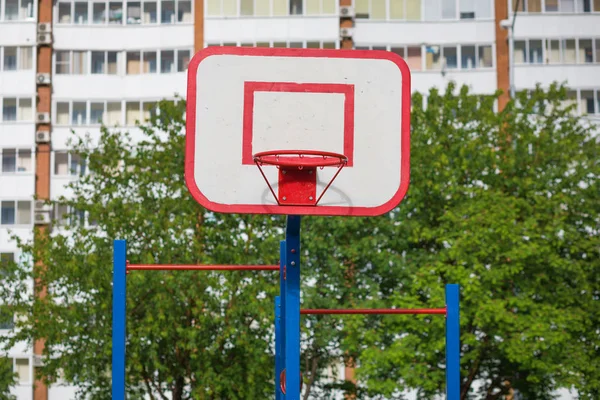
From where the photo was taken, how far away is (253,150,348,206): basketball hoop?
7168 mm

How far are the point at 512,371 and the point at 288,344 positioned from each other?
17.2m

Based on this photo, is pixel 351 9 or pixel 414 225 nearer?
pixel 414 225

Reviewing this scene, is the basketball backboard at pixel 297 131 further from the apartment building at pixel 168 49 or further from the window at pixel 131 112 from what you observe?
the window at pixel 131 112

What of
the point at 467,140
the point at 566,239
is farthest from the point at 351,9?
the point at 566,239

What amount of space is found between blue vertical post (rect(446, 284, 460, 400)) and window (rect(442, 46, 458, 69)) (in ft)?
91.1

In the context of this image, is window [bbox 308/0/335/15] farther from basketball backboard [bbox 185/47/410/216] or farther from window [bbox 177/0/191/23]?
basketball backboard [bbox 185/47/410/216]

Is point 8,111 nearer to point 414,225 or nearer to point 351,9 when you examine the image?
point 351,9

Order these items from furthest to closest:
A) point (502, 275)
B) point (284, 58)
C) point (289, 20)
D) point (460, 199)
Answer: point (289, 20), point (460, 199), point (502, 275), point (284, 58)

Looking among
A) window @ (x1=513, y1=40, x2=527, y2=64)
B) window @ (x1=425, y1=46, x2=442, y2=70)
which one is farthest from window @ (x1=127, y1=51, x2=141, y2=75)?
window @ (x1=513, y1=40, x2=527, y2=64)

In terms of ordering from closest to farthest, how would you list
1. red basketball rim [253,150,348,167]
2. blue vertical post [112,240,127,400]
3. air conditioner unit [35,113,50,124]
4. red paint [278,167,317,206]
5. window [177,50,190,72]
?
red basketball rim [253,150,348,167] → red paint [278,167,317,206] → blue vertical post [112,240,127,400] → air conditioner unit [35,113,50,124] → window [177,50,190,72]

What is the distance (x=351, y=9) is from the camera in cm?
3491

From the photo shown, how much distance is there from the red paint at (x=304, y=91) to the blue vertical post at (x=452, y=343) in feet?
6.03

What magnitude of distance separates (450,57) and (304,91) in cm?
2899

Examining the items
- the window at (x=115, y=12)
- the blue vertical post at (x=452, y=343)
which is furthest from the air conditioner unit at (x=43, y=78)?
the blue vertical post at (x=452, y=343)
